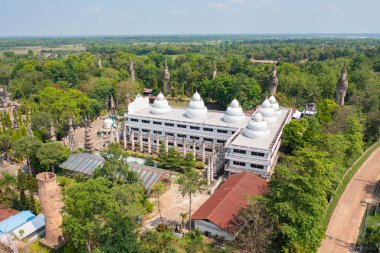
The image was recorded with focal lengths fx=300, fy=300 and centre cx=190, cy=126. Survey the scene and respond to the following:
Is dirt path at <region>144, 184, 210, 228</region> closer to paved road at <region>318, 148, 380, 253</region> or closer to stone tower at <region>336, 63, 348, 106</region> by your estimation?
paved road at <region>318, 148, 380, 253</region>

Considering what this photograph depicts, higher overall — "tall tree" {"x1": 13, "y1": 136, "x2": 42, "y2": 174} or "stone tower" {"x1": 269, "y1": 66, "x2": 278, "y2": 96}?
"stone tower" {"x1": 269, "y1": 66, "x2": 278, "y2": 96}

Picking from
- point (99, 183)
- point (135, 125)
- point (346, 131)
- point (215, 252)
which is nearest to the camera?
point (99, 183)

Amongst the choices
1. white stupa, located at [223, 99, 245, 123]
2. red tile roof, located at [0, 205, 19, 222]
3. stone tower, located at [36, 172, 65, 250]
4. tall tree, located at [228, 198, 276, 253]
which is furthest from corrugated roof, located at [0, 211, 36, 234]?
white stupa, located at [223, 99, 245, 123]

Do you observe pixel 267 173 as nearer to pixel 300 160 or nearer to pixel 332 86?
pixel 300 160

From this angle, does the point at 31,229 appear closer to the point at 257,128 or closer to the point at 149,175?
the point at 149,175

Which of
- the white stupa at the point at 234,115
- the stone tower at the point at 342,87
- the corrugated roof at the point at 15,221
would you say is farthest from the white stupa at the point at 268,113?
the corrugated roof at the point at 15,221

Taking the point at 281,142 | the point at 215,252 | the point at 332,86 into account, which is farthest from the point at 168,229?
the point at 332,86
